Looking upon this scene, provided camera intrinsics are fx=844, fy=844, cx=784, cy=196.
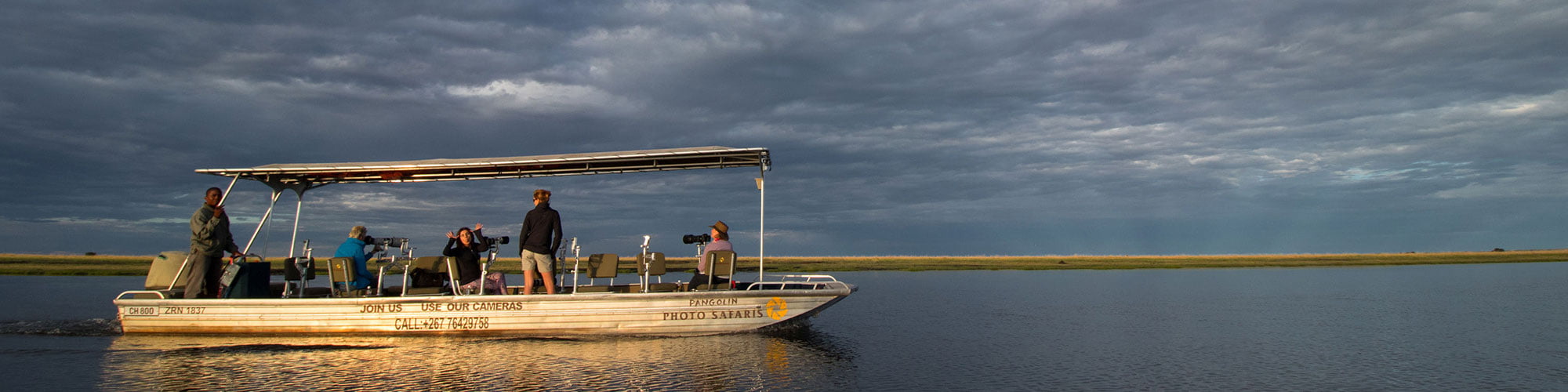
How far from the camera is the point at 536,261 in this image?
15.1 meters

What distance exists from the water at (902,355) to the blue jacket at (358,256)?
127 centimetres

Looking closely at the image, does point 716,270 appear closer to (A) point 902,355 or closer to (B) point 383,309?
(A) point 902,355

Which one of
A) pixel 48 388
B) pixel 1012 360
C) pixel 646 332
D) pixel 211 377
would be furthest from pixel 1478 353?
pixel 48 388

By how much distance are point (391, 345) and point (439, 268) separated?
80.6 inches

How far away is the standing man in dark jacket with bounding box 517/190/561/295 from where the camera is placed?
14.8m

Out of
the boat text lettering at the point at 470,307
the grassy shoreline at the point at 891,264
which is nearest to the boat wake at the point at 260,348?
the boat text lettering at the point at 470,307

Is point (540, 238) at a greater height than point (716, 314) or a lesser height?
greater

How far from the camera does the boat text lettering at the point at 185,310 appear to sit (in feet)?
51.1

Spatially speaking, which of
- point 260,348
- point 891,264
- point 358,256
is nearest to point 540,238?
point 358,256

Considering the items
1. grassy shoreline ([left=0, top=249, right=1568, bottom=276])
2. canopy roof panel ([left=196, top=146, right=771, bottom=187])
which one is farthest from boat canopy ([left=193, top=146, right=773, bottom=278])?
grassy shoreline ([left=0, top=249, right=1568, bottom=276])

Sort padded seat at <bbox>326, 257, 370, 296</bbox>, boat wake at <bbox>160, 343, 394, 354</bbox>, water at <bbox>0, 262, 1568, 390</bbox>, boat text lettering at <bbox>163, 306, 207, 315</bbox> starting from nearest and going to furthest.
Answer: water at <bbox>0, 262, 1568, 390</bbox>
boat wake at <bbox>160, 343, 394, 354</bbox>
padded seat at <bbox>326, 257, 370, 296</bbox>
boat text lettering at <bbox>163, 306, 207, 315</bbox>

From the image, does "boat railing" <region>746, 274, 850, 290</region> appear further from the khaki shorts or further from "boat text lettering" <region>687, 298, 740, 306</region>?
the khaki shorts

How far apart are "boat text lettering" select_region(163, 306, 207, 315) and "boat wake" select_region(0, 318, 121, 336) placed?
2598 mm

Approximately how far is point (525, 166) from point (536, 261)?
2451 millimetres
